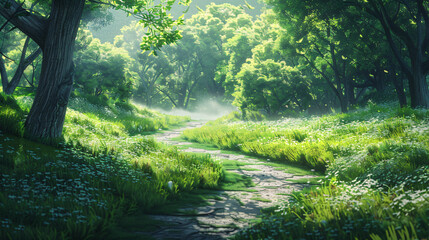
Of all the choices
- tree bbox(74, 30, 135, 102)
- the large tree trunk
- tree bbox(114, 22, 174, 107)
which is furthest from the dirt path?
tree bbox(114, 22, 174, 107)

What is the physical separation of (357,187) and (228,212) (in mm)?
1887

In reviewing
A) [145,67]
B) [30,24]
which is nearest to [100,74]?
[30,24]

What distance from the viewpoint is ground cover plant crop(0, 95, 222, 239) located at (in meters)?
3.32

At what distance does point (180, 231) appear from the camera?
11.9 ft

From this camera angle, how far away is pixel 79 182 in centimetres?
436

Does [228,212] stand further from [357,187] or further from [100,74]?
[100,74]

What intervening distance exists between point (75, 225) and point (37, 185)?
1.45 metres

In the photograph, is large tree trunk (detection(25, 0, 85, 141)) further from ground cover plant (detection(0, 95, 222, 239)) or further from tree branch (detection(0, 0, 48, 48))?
ground cover plant (detection(0, 95, 222, 239))

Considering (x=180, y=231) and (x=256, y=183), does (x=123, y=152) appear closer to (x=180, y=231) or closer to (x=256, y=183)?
(x=256, y=183)

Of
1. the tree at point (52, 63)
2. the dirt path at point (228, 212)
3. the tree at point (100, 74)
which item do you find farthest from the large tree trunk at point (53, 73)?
the tree at point (100, 74)

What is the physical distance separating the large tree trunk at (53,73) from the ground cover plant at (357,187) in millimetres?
5127

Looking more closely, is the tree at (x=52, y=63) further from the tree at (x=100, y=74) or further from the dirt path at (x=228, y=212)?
the tree at (x=100, y=74)

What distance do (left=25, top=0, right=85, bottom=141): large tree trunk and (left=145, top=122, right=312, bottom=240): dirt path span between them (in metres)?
3.88

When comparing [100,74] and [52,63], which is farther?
[100,74]
